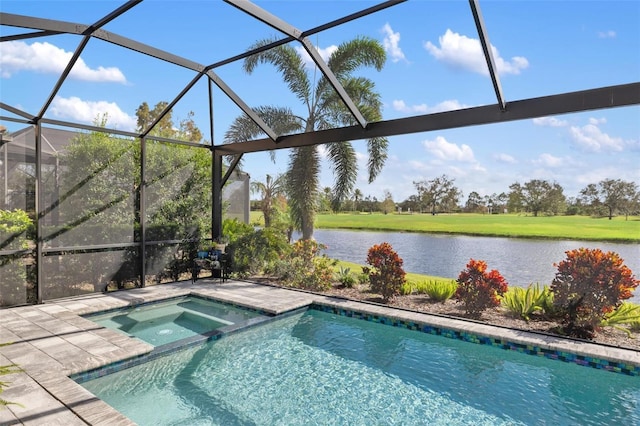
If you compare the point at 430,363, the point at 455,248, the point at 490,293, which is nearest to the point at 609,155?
the point at 455,248

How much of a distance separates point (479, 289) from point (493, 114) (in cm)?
289

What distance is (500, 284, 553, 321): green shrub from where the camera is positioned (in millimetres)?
6344

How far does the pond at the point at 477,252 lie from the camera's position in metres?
11.8

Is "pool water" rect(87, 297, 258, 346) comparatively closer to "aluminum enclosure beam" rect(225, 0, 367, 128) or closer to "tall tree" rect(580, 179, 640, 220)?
"aluminum enclosure beam" rect(225, 0, 367, 128)

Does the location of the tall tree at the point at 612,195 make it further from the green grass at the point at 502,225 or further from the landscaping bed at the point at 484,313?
the landscaping bed at the point at 484,313

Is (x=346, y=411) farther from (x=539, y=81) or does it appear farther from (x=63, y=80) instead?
(x=539, y=81)

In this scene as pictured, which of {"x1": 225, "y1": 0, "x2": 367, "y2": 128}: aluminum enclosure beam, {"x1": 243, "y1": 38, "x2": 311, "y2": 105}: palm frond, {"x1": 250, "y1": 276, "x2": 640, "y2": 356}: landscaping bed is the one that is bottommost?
{"x1": 250, "y1": 276, "x2": 640, "y2": 356}: landscaping bed

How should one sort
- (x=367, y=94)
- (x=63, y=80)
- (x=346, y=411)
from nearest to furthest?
(x=346, y=411), (x=63, y=80), (x=367, y=94)

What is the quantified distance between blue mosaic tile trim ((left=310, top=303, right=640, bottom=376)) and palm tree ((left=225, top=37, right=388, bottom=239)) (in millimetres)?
4937

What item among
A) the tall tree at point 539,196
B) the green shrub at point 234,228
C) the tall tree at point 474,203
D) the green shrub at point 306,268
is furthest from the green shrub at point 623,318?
the tall tree at point 474,203

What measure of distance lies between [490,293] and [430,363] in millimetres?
2013

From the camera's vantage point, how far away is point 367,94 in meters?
11.6

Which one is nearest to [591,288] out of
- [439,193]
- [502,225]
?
[502,225]

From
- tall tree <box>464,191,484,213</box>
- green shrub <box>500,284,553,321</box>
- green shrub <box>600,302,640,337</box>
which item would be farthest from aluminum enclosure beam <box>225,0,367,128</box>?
tall tree <box>464,191,484,213</box>
